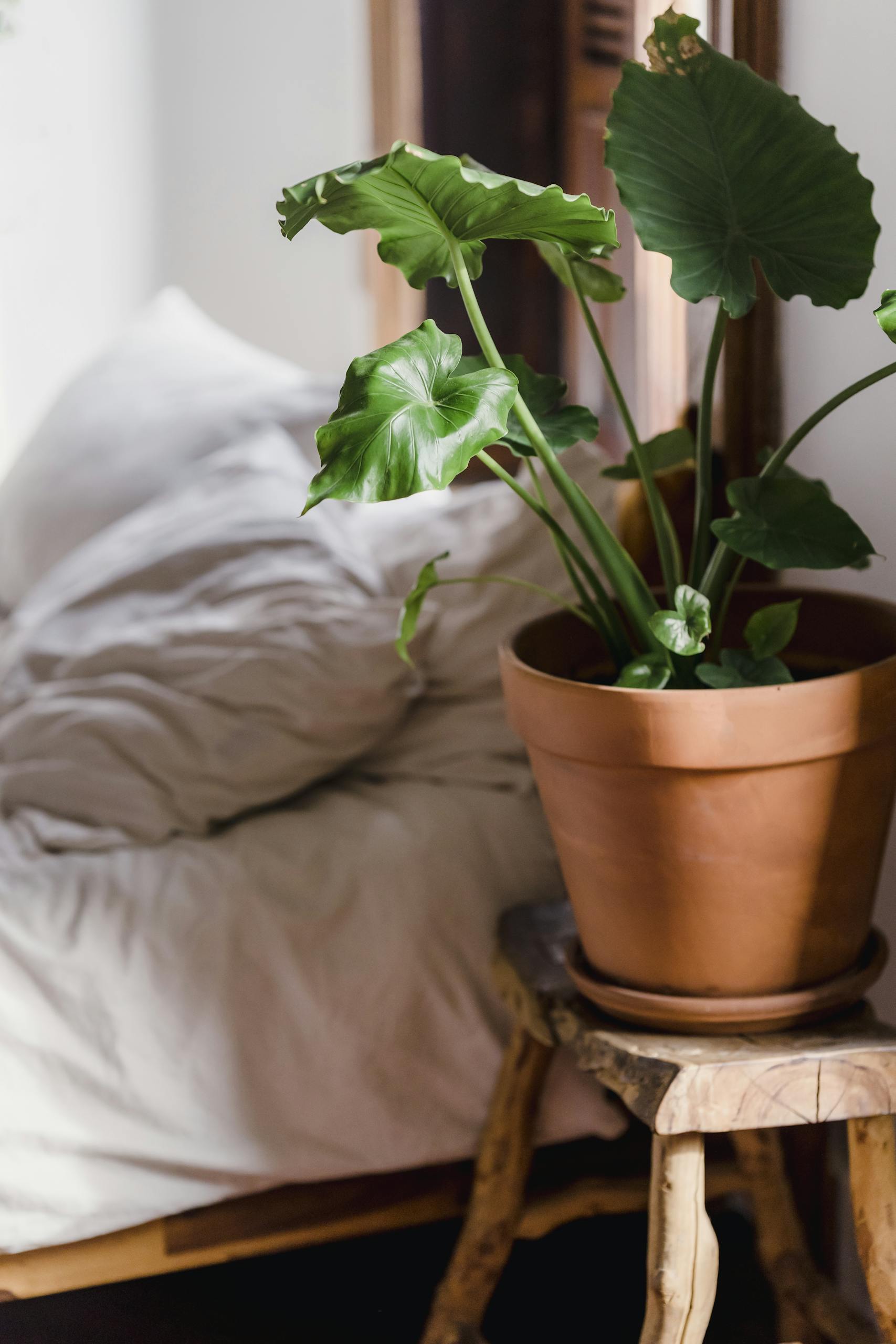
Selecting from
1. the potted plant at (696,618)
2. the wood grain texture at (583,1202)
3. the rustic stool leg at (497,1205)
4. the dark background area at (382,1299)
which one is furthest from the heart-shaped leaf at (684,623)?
the dark background area at (382,1299)

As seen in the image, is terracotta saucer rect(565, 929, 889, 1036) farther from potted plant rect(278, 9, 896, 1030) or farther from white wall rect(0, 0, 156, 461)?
white wall rect(0, 0, 156, 461)

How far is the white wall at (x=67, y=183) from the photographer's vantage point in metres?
2.67

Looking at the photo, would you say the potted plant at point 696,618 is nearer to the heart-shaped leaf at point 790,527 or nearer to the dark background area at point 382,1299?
the heart-shaped leaf at point 790,527

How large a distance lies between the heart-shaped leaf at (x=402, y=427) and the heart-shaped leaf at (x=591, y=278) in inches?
9.5

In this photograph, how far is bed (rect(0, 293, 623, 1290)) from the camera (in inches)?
38.2

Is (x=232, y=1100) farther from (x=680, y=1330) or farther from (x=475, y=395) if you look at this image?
(x=475, y=395)

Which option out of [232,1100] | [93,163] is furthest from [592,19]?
[232,1100]

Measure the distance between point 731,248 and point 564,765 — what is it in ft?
1.09

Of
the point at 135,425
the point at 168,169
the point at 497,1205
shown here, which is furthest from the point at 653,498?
the point at 168,169

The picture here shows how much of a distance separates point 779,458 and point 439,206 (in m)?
0.27

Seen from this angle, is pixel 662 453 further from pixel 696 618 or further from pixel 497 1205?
pixel 497 1205

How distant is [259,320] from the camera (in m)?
2.89

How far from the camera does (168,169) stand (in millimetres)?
2836

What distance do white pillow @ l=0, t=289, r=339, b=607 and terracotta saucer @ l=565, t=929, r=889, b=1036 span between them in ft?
2.75
